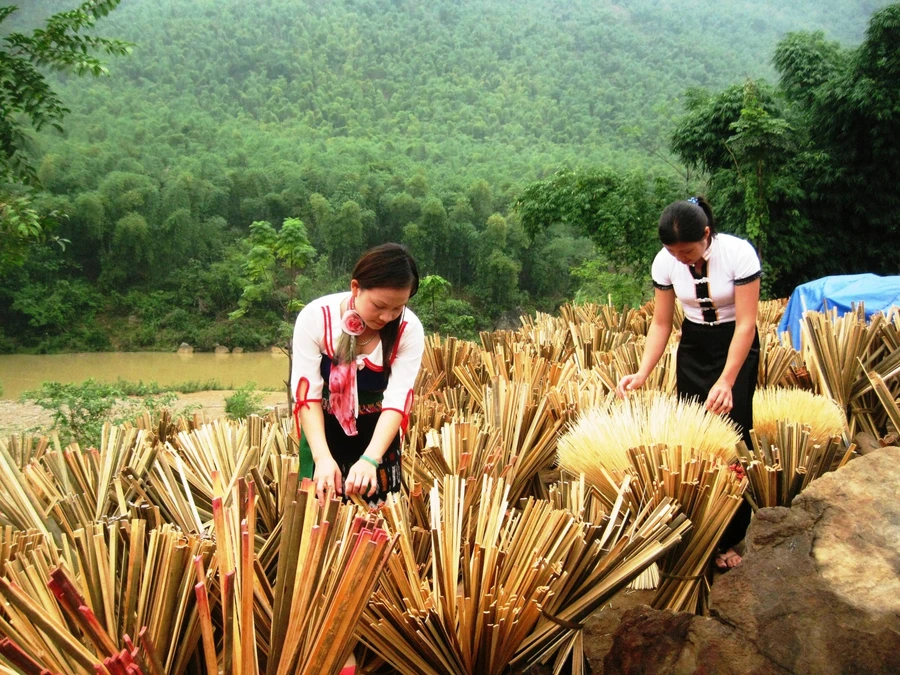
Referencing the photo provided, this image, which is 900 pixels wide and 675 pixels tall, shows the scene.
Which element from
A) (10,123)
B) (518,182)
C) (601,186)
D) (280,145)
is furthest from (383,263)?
(280,145)

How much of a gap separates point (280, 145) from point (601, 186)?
3437 cm

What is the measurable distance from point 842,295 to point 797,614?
4548 mm

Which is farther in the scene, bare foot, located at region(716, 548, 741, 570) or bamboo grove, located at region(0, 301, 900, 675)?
bare foot, located at region(716, 548, 741, 570)

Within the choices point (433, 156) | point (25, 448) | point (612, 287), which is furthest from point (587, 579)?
point (433, 156)

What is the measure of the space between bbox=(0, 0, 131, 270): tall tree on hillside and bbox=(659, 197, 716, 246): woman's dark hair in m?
3.14

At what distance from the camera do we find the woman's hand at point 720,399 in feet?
7.60

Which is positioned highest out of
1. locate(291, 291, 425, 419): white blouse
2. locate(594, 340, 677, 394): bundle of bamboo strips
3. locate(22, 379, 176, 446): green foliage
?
locate(291, 291, 425, 419): white blouse

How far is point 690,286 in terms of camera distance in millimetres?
2537

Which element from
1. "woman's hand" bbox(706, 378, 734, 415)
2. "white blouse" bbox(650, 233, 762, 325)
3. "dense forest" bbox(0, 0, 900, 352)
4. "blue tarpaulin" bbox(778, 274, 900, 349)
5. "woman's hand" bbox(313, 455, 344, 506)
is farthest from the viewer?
"dense forest" bbox(0, 0, 900, 352)

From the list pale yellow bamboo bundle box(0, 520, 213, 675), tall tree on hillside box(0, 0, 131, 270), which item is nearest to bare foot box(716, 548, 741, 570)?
pale yellow bamboo bundle box(0, 520, 213, 675)

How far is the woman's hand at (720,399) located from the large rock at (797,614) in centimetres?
72

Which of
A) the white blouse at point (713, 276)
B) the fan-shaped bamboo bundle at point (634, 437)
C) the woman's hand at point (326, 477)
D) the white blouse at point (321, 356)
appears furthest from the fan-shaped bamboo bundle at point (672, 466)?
→ the woman's hand at point (326, 477)

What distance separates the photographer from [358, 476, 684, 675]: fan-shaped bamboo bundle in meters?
1.44

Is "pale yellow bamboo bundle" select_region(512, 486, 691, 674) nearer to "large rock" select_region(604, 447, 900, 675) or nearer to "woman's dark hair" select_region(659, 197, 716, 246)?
"large rock" select_region(604, 447, 900, 675)
